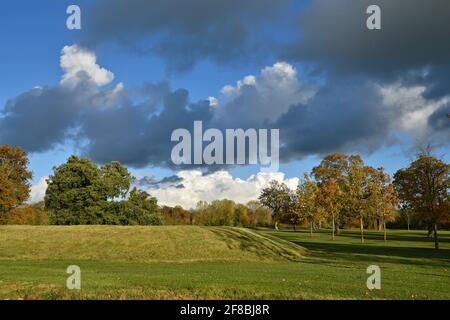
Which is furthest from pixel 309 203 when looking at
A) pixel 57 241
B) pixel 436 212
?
pixel 57 241

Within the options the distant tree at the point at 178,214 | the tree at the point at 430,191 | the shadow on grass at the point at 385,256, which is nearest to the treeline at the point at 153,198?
the tree at the point at 430,191

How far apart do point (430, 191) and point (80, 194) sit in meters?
49.7

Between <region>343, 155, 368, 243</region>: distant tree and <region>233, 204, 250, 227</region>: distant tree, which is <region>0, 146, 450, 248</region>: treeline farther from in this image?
<region>233, 204, 250, 227</region>: distant tree

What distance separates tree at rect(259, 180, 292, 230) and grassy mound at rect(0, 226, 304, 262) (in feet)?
173

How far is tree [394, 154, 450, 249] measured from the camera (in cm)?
5106

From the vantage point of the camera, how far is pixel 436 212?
167 feet

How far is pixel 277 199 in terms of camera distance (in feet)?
330

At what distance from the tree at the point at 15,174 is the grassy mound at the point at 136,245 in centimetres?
1099

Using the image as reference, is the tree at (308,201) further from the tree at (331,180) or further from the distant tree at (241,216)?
the distant tree at (241,216)

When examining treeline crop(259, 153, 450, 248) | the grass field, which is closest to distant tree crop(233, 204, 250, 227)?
treeline crop(259, 153, 450, 248)

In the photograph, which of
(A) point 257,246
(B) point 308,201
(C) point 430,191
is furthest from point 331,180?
(A) point 257,246

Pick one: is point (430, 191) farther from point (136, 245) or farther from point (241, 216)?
point (241, 216)
